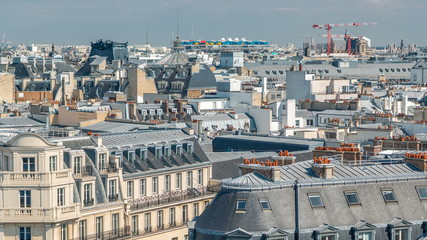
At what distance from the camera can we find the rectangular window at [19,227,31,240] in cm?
4797

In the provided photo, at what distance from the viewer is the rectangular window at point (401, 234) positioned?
126 ft

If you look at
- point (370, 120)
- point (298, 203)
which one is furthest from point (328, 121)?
point (298, 203)

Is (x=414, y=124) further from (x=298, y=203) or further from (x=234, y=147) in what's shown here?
(x=298, y=203)

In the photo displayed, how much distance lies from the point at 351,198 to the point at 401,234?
74.6 inches

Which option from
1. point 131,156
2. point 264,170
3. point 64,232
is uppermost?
point 264,170

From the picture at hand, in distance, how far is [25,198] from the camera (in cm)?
4778

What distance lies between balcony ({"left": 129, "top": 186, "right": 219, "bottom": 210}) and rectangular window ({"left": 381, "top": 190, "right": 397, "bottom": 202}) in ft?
54.9

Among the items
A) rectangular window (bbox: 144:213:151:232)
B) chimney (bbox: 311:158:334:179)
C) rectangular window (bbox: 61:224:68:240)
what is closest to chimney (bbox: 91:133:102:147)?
rectangular window (bbox: 144:213:151:232)

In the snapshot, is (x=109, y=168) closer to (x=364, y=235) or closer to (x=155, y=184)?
(x=155, y=184)

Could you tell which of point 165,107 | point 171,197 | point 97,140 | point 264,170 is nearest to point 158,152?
point 171,197

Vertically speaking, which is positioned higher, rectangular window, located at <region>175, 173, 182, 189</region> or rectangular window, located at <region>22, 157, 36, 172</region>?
rectangular window, located at <region>22, 157, 36, 172</region>

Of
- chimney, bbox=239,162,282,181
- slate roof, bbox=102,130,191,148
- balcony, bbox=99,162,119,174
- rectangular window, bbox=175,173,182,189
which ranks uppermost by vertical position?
chimney, bbox=239,162,282,181

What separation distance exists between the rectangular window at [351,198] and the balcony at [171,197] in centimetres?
1660

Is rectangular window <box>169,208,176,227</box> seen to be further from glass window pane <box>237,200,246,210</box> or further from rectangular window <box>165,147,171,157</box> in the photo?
glass window pane <box>237,200,246,210</box>
